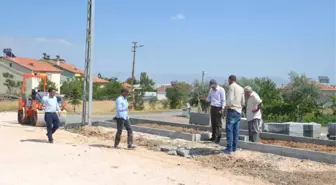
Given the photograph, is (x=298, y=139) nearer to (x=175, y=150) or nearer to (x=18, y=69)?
(x=175, y=150)

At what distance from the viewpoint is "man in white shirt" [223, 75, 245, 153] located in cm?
1068

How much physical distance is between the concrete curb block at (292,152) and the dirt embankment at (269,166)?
22 cm

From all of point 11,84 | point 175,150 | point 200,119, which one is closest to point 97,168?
point 175,150

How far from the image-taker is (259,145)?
1124 cm

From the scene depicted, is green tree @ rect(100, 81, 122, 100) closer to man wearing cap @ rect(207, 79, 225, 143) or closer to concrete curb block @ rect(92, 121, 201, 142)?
concrete curb block @ rect(92, 121, 201, 142)

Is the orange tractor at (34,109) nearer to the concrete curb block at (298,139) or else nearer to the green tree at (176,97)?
the concrete curb block at (298,139)

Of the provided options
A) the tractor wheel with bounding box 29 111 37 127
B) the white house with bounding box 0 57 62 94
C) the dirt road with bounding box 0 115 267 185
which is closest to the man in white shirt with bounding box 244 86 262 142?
the dirt road with bounding box 0 115 267 185

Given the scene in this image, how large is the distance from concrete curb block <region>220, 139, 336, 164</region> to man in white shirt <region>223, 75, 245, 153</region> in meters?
0.70

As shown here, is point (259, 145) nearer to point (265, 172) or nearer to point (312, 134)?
point (265, 172)

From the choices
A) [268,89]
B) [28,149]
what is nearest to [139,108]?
[268,89]

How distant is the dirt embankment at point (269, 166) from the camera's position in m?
8.53

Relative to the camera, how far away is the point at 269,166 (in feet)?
32.0

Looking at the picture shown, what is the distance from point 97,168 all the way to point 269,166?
3732 mm

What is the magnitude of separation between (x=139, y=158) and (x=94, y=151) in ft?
4.49
